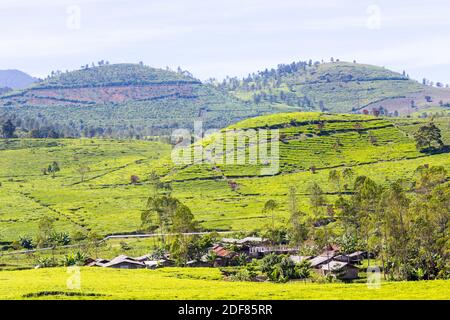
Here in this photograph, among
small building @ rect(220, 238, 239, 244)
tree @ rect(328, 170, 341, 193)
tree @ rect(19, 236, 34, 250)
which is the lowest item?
tree @ rect(19, 236, 34, 250)

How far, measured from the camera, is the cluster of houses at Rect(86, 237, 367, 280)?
74000 mm

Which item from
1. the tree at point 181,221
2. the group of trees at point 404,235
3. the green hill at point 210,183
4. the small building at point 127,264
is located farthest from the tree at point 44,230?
the group of trees at point 404,235

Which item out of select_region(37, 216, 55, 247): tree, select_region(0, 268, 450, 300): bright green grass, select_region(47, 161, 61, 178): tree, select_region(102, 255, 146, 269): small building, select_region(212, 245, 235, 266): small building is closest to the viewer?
select_region(0, 268, 450, 300): bright green grass

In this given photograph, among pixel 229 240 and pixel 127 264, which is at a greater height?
pixel 229 240

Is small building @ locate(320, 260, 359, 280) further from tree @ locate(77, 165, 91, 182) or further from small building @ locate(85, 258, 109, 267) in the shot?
tree @ locate(77, 165, 91, 182)

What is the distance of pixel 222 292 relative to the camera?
150 ft

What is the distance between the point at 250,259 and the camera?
92.5 meters

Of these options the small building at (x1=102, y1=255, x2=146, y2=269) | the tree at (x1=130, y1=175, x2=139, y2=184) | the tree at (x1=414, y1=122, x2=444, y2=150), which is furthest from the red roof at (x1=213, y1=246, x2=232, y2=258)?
the tree at (x1=414, y1=122, x2=444, y2=150)

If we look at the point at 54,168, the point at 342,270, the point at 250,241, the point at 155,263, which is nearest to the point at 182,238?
the point at 155,263

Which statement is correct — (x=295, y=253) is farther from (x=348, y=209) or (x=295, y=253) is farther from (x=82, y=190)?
(x=82, y=190)

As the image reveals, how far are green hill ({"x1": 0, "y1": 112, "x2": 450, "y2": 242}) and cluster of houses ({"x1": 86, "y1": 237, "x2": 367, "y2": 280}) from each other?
66.2 ft

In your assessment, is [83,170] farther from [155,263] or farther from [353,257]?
[353,257]

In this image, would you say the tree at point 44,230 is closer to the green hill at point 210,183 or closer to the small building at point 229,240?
the green hill at point 210,183

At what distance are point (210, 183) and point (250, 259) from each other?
70.5 metres
